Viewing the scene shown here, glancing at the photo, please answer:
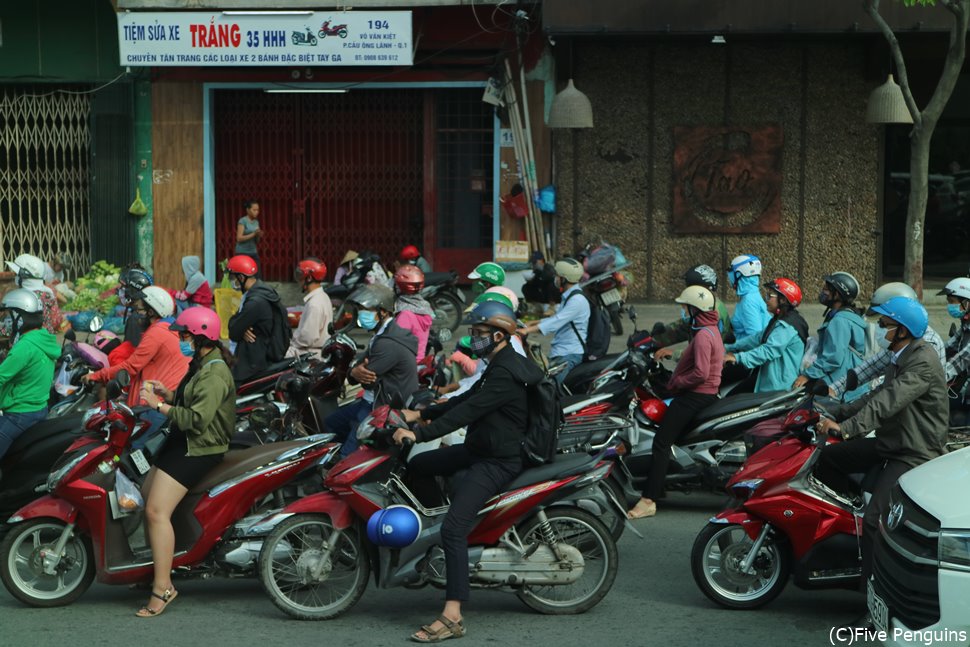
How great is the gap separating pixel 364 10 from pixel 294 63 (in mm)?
1140

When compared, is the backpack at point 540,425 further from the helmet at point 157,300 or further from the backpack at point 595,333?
the backpack at point 595,333

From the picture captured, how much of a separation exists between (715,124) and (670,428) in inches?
368

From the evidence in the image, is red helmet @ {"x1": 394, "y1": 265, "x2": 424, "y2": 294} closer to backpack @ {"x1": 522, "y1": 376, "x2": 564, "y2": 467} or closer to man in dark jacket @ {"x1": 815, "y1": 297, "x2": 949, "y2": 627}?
backpack @ {"x1": 522, "y1": 376, "x2": 564, "y2": 467}

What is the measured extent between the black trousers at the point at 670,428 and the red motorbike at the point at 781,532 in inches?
66.8

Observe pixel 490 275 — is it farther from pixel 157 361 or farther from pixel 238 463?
pixel 238 463

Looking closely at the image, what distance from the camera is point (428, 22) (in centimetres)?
1717

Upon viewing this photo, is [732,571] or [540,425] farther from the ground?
[540,425]

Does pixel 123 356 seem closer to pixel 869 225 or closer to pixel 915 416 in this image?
pixel 915 416

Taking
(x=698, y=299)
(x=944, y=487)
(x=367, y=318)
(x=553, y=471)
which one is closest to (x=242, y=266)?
(x=367, y=318)

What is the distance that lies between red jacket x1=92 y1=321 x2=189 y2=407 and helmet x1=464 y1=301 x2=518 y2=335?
2.54 m

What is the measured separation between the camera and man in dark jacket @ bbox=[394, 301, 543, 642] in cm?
636

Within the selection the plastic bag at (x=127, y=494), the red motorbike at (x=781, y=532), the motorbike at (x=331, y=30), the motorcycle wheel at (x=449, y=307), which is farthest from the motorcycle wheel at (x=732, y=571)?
the motorbike at (x=331, y=30)

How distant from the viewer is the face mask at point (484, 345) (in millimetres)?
6629

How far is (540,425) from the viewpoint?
21.6ft
